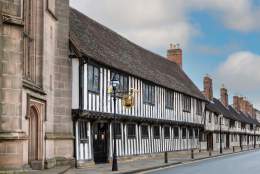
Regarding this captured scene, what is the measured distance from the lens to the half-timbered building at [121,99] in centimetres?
2708

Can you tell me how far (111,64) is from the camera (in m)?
30.3

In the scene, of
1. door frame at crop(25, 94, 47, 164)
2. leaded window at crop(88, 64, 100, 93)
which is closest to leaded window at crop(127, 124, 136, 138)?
leaded window at crop(88, 64, 100, 93)

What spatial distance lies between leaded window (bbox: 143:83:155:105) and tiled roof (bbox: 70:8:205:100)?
53 cm

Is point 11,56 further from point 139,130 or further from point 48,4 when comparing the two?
point 139,130

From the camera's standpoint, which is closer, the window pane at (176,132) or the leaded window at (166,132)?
the leaded window at (166,132)

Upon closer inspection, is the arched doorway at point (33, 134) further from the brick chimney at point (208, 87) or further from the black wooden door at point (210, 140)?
the brick chimney at point (208, 87)

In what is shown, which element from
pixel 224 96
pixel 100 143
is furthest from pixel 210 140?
pixel 100 143

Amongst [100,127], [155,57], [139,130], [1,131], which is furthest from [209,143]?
[1,131]

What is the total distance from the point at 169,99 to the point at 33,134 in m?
22.7

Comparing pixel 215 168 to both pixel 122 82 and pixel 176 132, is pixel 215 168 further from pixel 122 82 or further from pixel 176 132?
pixel 176 132

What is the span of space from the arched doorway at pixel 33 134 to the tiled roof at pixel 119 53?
225 inches

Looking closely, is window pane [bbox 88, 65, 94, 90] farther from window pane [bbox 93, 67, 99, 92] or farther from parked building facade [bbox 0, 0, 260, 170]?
window pane [bbox 93, 67, 99, 92]

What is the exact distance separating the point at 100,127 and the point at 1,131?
13113 millimetres

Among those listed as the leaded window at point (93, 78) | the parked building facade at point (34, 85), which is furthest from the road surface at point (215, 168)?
the leaded window at point (93, 78)
